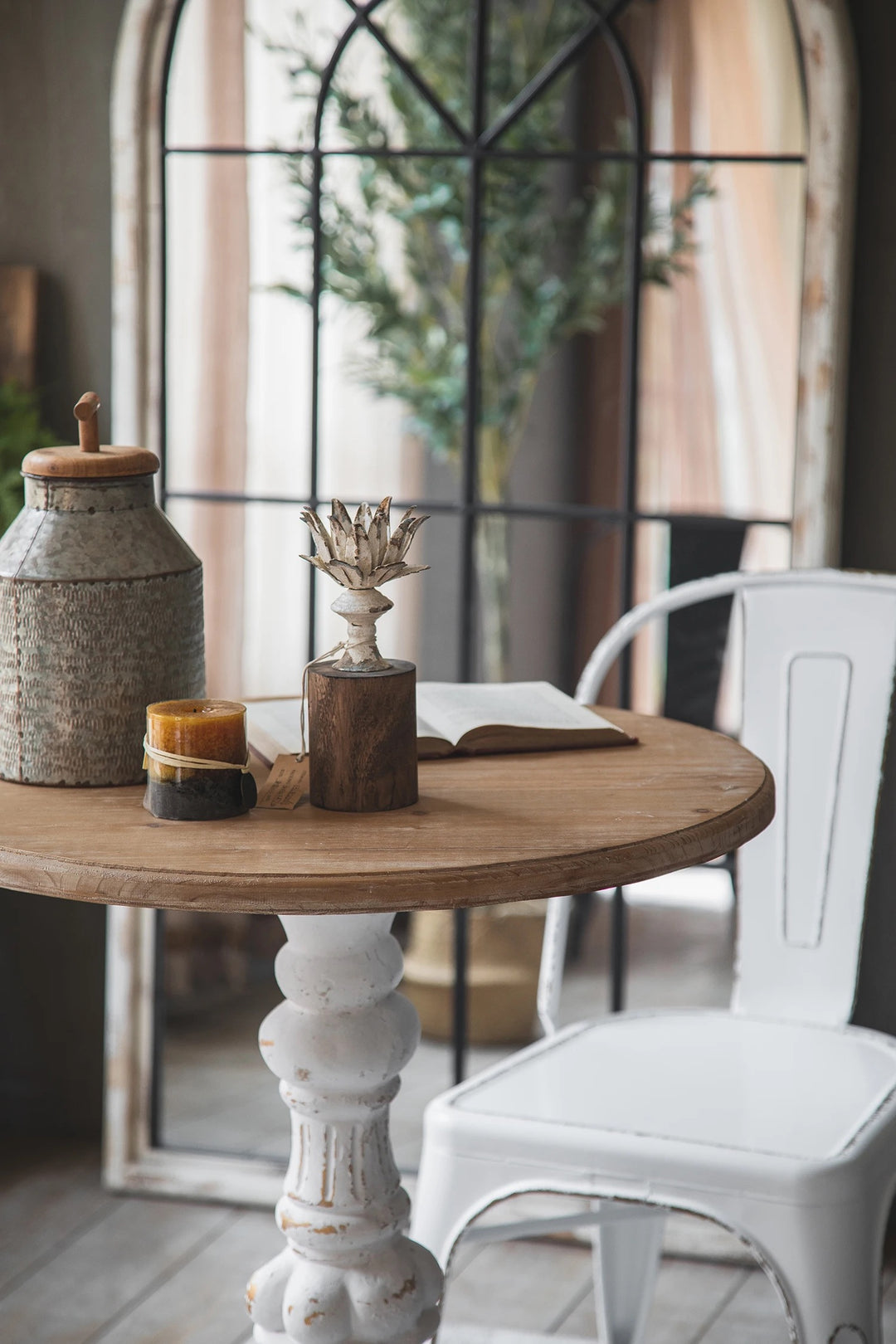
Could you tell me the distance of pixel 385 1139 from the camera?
1.47 m

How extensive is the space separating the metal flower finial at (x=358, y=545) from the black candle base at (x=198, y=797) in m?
0.19

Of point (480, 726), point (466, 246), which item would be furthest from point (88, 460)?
point (466, 246)

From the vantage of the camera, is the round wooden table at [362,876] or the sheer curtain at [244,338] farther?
the sheer curtain at [244,338]

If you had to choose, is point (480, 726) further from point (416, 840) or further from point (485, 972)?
point (485, 972)

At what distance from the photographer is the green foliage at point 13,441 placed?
2412mm

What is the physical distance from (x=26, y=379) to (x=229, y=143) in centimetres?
58

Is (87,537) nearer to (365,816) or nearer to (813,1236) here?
(365,816)

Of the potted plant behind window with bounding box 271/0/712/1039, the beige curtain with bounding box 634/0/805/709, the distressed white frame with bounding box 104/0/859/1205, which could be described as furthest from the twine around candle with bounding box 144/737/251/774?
the beige curtain with bounding box 634/0/805/709

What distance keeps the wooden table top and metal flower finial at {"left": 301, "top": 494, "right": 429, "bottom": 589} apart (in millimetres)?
188

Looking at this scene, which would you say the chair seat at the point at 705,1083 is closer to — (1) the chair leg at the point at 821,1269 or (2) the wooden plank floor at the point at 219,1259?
(1) the chair leg at the point at 821,1269

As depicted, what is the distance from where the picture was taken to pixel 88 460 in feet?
4.32

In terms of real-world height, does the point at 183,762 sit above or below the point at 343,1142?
above

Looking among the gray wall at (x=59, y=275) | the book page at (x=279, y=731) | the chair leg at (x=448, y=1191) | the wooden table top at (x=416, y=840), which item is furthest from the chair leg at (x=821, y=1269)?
the gray wall at (x=59, y=275)

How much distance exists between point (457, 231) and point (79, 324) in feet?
2.48
